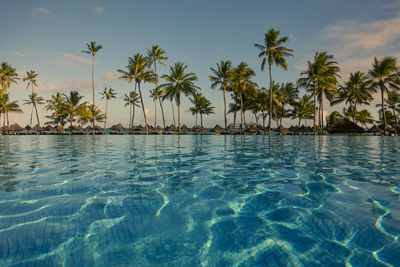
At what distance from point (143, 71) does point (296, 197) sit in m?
34.1

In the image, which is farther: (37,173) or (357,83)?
(357,83)

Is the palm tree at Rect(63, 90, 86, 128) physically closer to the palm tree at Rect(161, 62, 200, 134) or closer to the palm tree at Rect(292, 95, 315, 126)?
the palm tree at Rect(161, 62, 200, 134)

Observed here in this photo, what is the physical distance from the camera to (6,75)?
3872cm

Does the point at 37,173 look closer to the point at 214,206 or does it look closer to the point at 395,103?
the point at 214,206

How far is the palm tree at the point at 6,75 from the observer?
3835cm

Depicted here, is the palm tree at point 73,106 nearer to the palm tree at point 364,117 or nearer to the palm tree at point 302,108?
the palm tree at point 302,108

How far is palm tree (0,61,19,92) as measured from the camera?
38353mm

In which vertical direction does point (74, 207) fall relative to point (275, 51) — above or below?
below

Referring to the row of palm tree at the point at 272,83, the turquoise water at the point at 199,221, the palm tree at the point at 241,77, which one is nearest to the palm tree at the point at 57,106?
the row of palm tree at the point at 272,83

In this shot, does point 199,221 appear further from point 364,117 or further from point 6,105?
point 364,117

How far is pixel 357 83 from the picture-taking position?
1357 inches

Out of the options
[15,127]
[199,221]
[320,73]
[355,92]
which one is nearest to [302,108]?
[355,92]

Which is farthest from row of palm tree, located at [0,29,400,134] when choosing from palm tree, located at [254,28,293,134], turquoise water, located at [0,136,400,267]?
turquoise water, located at [0,136,400,267]

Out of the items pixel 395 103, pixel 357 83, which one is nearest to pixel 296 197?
pixel 357 83
